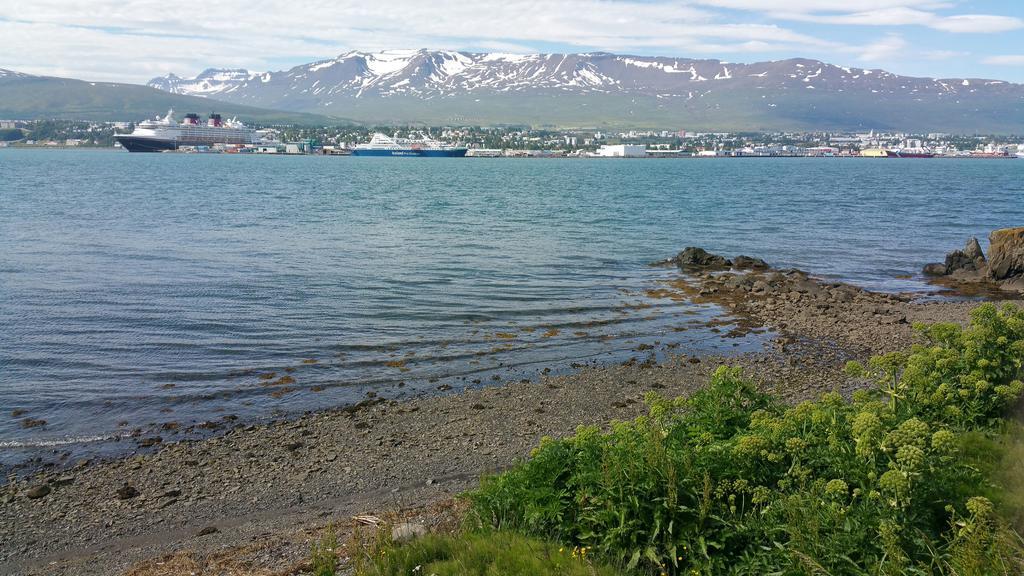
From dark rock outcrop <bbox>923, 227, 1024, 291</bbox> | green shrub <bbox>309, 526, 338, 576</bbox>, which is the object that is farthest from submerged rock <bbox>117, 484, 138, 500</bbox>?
dark rock outcrop <bbox>923, 227, 1024, 291</bbox>

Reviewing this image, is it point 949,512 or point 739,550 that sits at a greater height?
point 949,512

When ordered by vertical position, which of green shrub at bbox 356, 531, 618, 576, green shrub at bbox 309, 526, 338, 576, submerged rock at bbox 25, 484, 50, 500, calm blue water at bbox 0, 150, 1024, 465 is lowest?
submerged rock at bbox 25, 484, 50, 500

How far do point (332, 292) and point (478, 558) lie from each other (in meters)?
16.4

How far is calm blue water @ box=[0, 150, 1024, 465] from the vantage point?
13.0 metres

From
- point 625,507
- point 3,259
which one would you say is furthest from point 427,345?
point 3,259

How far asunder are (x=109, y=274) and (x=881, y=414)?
23.1m

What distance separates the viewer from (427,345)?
15883mm

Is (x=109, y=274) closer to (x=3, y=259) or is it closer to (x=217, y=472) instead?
(x=3, y=259)

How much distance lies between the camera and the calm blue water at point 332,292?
513 inches

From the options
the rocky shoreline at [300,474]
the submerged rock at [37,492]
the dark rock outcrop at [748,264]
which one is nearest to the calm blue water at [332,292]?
the rocky shoreline at [300,474]

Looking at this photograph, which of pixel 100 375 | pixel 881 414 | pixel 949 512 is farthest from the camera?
pixel 100 375

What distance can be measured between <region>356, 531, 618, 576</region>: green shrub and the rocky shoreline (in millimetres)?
942

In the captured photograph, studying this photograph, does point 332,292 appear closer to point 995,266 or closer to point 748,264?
point 748,264

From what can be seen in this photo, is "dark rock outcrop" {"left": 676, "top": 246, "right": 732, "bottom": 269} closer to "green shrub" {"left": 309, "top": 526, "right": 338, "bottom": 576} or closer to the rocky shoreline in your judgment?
the rocky shoreline
